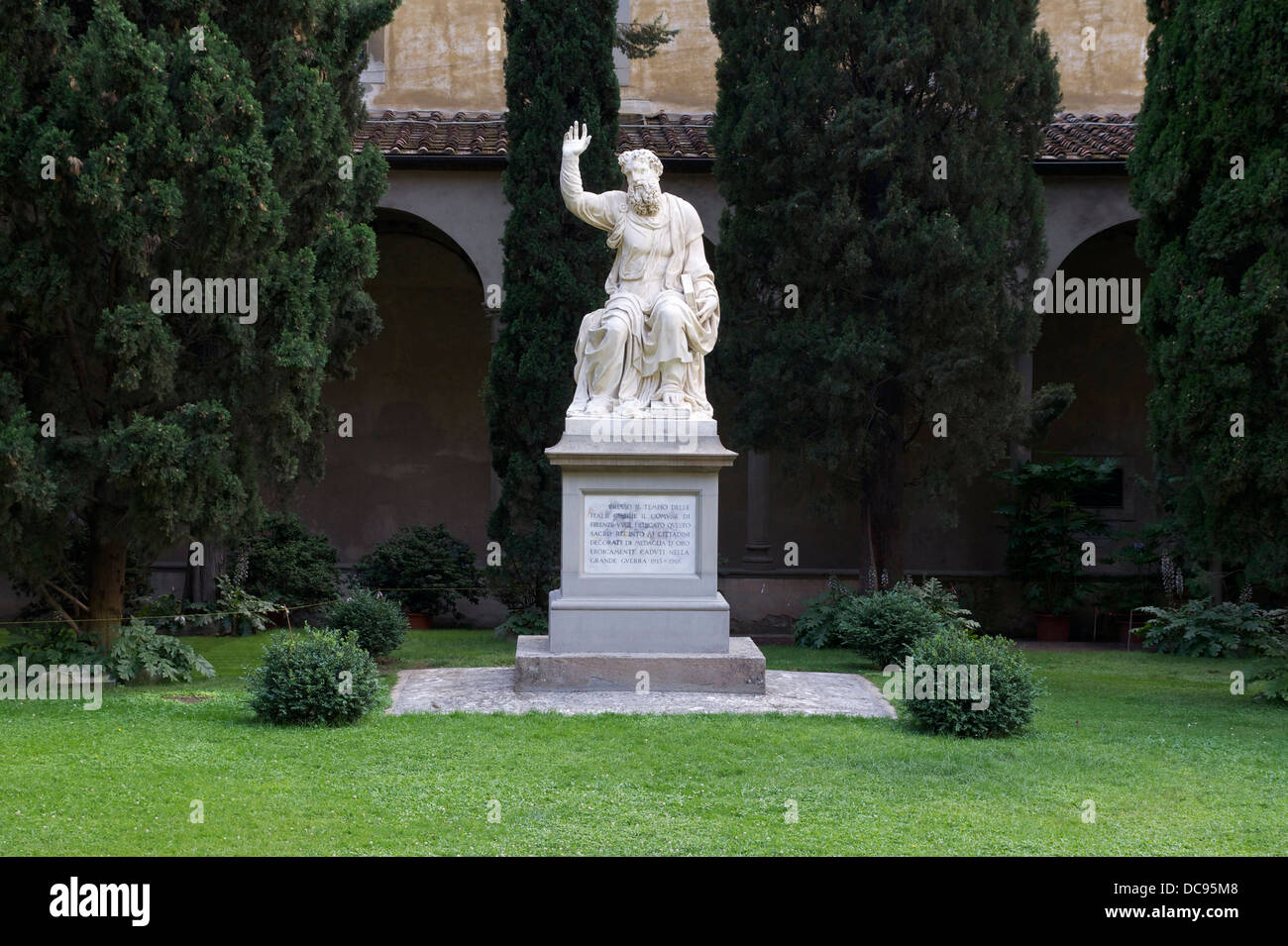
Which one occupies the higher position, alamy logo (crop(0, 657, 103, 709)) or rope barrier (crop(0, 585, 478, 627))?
rope barrier (crop(0, 585, 478, 627))

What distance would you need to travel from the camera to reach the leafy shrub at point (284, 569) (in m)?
15.2

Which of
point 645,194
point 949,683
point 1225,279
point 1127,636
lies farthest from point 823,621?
point 949,683

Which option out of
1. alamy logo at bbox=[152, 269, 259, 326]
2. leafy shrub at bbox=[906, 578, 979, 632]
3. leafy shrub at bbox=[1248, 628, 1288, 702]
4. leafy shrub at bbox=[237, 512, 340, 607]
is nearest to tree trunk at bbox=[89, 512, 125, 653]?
alamy logo at bbox=[152, 269, 259, 326]

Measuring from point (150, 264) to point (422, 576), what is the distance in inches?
263

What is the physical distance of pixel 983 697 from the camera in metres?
7.79

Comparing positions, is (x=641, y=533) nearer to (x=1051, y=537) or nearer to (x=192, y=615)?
(x=192, y=615)

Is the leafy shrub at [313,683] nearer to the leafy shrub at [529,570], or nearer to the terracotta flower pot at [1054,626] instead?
the leafy shrub at [529,570]

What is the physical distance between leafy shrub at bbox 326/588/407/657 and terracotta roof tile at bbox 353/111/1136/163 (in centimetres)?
628

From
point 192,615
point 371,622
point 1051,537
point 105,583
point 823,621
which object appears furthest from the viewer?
point 1051,537

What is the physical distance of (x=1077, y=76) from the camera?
803 inches

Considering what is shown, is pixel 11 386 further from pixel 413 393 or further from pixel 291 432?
pixel 413 393

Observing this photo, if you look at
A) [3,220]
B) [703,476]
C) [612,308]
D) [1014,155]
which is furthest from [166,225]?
[1014,155]

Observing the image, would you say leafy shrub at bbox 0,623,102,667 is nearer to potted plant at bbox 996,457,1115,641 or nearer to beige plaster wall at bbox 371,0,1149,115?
potted plant at bbox 996,457,1115,641

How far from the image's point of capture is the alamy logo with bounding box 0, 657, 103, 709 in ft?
29.7
